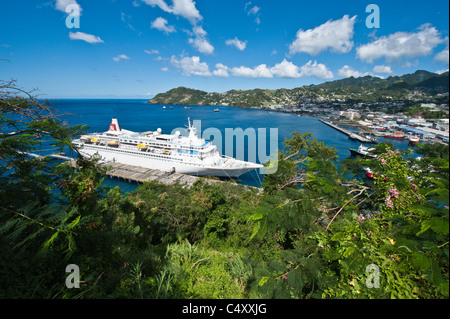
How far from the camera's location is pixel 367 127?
4916 cm

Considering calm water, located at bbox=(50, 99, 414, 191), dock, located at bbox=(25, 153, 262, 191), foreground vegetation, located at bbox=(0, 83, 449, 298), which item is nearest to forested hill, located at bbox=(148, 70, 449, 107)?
calm water, located at bbox=(50, 99, 414, 191)

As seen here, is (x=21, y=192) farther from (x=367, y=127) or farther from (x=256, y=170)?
(x=367, y=127)

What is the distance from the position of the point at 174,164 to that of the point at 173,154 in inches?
57.4

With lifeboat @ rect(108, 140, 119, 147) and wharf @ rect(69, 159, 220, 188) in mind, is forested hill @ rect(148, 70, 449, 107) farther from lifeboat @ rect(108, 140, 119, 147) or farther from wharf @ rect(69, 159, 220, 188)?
wharf @ rect(69, 159, 220, 188)

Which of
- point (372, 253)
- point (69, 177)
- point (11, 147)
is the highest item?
point (11, 147)

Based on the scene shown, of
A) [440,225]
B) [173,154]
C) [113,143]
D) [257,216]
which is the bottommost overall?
[173,154]

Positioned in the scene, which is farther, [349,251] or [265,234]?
[265,234]

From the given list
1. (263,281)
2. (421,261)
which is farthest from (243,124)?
(421,261)

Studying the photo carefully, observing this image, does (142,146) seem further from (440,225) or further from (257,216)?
(440,225)

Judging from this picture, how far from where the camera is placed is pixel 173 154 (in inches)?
999

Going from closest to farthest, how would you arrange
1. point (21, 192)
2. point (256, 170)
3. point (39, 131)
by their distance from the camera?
point (39, 131) → point (21, 192) → point (256, 170)
